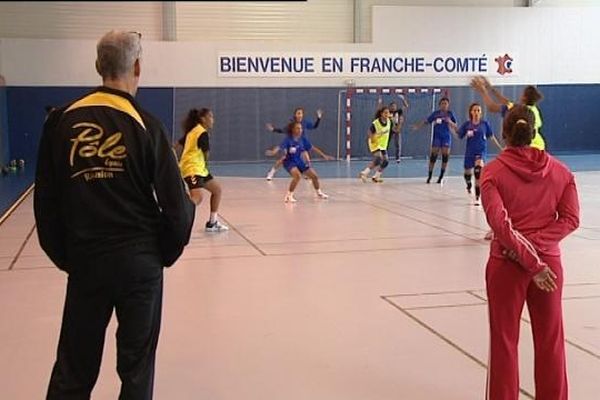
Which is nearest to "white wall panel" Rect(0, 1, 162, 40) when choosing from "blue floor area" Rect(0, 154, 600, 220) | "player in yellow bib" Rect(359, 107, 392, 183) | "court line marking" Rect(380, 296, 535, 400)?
"blue floor area" Rect(0, 154, 600, 220)

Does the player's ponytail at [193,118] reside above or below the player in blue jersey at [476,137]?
above

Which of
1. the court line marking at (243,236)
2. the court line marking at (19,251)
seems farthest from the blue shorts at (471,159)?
the court line marking at (19,251)

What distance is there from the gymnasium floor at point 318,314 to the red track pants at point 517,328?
58cm

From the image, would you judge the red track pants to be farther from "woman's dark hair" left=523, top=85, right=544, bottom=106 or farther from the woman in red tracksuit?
"woman's dark hair" left=523, top=85, right=544, bottom=106

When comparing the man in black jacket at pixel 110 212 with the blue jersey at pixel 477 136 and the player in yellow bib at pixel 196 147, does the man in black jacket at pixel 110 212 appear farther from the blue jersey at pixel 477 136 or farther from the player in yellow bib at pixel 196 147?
the blue jersey at pixel 477 136

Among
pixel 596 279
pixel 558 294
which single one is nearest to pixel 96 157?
pixel 558 294

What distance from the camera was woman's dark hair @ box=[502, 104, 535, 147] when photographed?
12.4ft

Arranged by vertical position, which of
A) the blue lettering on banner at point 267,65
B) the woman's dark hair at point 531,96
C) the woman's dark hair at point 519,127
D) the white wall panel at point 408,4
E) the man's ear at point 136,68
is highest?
the white wall panel at point 408,4

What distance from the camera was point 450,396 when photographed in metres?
4.33

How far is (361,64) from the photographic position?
24.9m

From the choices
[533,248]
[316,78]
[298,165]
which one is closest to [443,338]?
[533,248]

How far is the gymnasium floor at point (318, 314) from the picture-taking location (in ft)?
14.9

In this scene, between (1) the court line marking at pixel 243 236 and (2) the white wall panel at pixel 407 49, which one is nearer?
(1) the court line marking at pixel 243 236

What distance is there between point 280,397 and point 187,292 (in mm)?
2780
